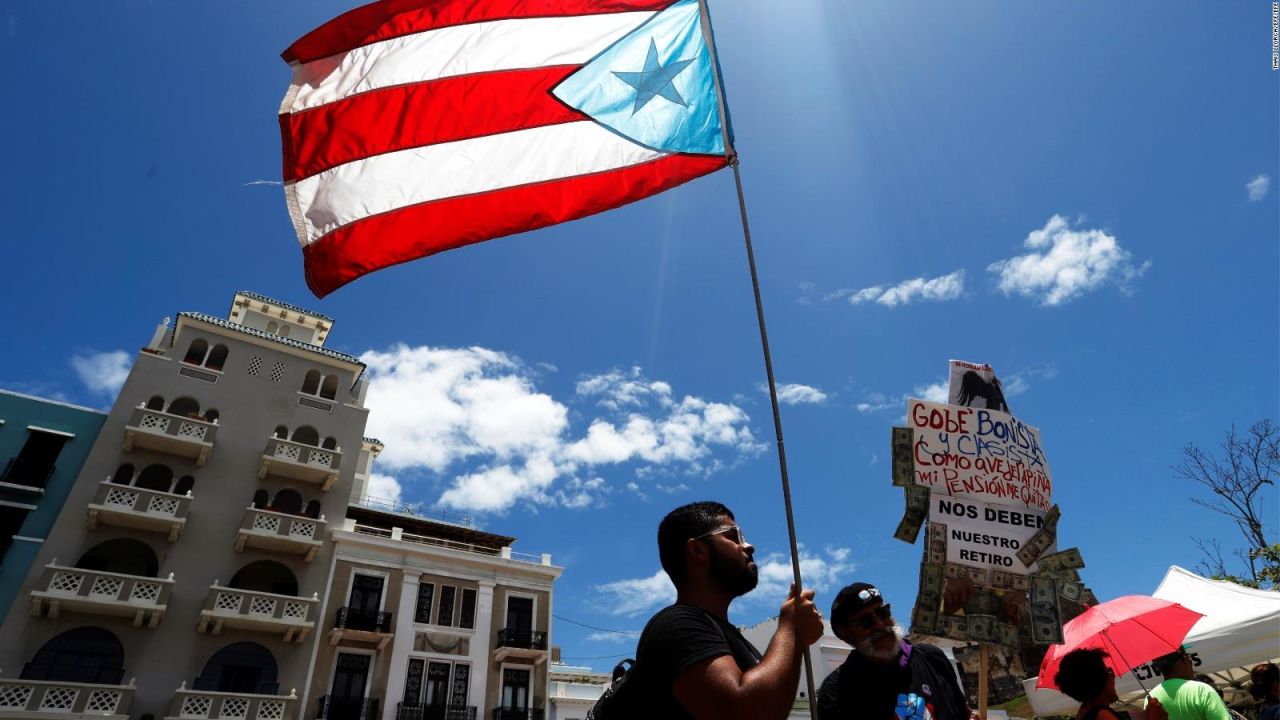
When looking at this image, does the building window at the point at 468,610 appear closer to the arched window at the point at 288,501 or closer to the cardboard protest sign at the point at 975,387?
the arched window at the point at 288,501

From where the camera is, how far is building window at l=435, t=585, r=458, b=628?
24453 mm

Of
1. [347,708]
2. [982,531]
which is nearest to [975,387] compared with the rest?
[982,531]

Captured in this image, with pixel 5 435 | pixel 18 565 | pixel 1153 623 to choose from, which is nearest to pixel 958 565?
pixel 1153 623

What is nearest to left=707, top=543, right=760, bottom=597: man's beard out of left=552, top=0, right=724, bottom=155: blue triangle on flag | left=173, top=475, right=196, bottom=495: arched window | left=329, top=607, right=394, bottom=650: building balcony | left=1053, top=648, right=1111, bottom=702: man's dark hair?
left=1053, top=648, right=1111, bottom=702: man's dark hair

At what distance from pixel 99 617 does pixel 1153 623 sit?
25594 millimetres

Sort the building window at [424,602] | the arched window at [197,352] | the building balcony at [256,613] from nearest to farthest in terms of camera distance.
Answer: the building balcony at [256,613] < the building window at [424,602] < the arched window at [197,352]

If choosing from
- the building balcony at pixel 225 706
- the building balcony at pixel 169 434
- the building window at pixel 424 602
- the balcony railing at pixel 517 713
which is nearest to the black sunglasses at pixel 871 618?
the building balcony at pixel 225 706

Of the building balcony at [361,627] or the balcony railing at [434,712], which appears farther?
the building balcony at [361,627]

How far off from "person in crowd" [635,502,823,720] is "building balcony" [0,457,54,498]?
86.5 feet

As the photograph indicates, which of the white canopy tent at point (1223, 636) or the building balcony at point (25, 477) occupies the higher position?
the building balcony at point (25, 477)

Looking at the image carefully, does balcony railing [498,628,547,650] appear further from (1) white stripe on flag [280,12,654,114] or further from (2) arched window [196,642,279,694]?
(1) white stripe on flag [280,12,654,114]

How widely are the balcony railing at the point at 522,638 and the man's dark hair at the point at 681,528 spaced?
2450 cm

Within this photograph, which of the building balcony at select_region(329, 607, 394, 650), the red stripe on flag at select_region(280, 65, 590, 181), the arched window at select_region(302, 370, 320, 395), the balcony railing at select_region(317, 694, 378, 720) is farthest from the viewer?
the arched window at select_region(302, 370, 320, 395)

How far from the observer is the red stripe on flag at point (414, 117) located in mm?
5684
